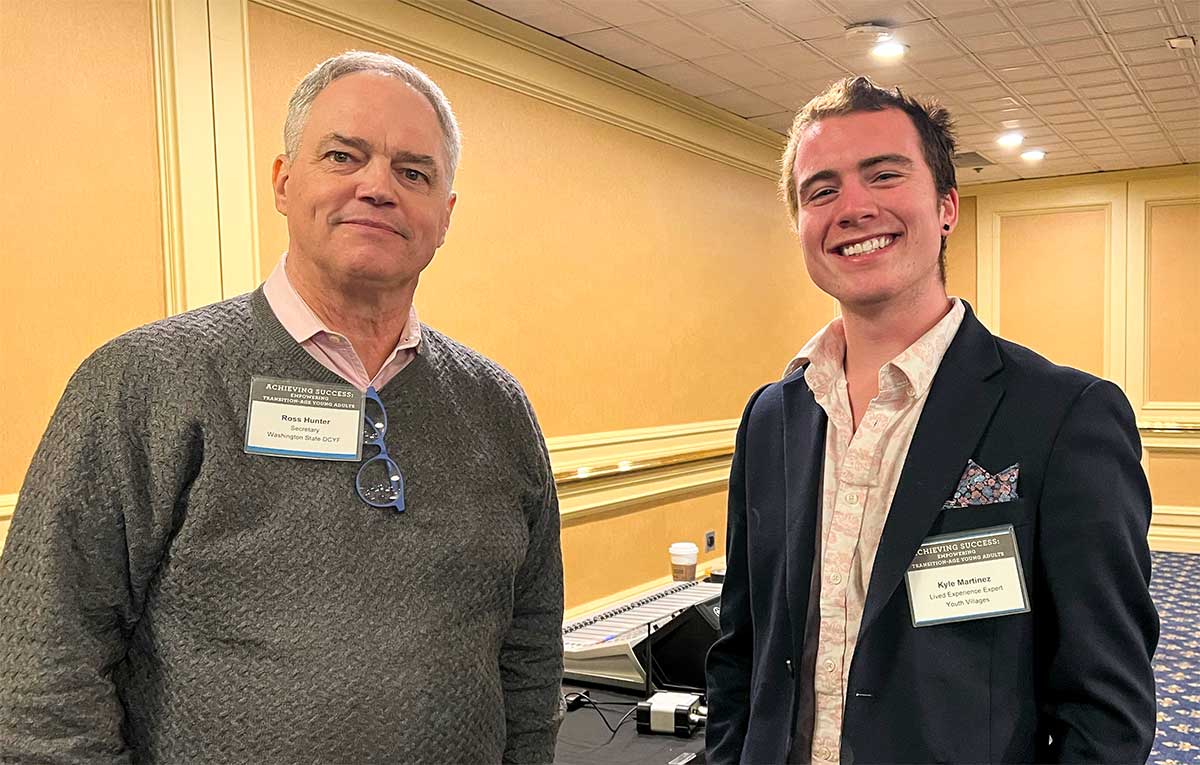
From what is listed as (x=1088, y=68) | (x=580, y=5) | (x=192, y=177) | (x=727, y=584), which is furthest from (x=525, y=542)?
(x=1088, y=68)

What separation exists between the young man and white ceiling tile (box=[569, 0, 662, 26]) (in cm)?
301

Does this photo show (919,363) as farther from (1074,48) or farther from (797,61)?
(1074,48)

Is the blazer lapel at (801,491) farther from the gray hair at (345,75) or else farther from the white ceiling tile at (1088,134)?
the white ceiling tile at (1088,134)

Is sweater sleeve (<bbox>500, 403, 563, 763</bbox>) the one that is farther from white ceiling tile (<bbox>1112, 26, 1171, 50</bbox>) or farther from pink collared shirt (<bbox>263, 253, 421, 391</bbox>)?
white ceiling tile (<bbox>1112, 26, 1171, 50</bbox>)

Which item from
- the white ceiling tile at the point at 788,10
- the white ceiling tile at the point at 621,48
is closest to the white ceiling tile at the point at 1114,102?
the white ceiling tile at the point at 788,10

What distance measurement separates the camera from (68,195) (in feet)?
9.93

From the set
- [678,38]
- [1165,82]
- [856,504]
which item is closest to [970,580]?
[856,504]

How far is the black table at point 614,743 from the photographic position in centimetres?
204

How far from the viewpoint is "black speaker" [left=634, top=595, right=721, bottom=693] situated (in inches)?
92.1

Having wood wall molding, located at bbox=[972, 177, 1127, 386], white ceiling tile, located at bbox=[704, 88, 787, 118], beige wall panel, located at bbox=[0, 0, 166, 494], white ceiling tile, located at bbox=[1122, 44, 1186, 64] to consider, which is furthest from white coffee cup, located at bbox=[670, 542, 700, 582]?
wood wall molding, located at bbox=[972, 177, 1127, 386]

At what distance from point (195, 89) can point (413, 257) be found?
2.31 meters

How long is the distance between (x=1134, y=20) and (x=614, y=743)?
4.30m

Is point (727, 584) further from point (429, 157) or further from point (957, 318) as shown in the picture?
point (429, 157)

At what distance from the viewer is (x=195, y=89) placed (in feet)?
11.0
